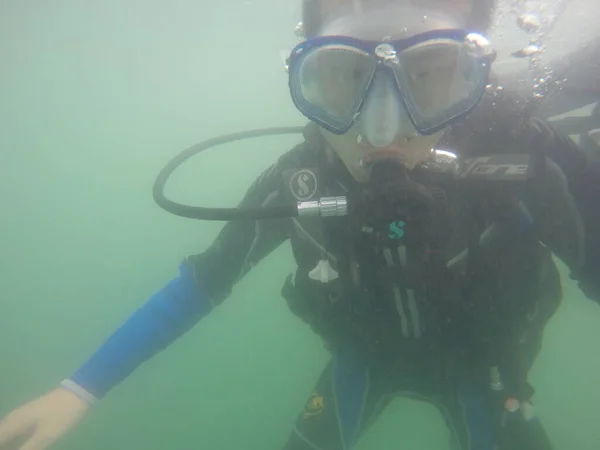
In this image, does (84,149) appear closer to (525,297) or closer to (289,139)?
(289,139)

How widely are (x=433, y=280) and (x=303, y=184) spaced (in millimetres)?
782

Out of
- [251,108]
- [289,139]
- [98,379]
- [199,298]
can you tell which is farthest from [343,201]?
[251,108]

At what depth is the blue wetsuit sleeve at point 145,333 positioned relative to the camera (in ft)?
8.16

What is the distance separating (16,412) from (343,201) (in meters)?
1.84

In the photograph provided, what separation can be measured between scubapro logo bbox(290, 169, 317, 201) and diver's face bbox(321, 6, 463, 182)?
26cm

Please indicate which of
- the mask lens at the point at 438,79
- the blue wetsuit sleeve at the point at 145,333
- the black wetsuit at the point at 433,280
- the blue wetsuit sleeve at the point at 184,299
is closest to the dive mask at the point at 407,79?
the mask lens at the point at 438,79

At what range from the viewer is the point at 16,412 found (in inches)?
86.8

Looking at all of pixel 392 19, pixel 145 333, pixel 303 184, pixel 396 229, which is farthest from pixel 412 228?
pixel 145 333

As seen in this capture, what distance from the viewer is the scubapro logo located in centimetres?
229

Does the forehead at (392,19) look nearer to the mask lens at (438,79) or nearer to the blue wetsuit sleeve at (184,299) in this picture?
the mask lens at (438,79)

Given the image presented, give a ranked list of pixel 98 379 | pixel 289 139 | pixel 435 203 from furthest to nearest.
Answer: pixel 289 139 < pixel 98 379 < pixel 435 203

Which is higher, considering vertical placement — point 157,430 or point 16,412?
point 16,412

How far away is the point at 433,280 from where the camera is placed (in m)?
2.21

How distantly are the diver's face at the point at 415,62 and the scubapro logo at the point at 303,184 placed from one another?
0.26 metres
